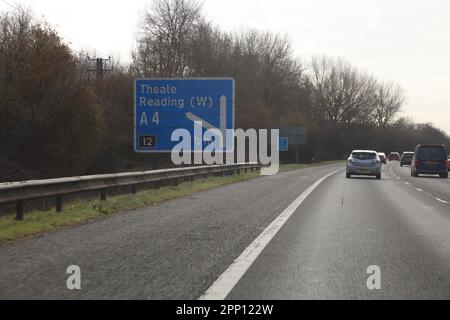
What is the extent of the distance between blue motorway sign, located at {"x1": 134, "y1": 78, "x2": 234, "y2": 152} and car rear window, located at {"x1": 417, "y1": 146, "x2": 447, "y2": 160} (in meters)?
15.6

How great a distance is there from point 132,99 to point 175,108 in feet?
79.7

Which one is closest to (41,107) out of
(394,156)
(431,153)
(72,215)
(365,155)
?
(365,155)

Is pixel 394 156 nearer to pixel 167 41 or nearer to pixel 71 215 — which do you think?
pixel 167 41

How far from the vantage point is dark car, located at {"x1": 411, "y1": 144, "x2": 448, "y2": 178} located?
36.3 metres

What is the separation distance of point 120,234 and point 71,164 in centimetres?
2511

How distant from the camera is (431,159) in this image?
37.1 meters

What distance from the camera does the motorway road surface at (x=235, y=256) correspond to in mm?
5953

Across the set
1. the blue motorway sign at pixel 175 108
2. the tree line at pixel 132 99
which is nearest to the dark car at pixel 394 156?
the tree line at pixel 132 99

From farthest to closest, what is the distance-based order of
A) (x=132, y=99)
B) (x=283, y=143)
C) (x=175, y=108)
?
1. (x=283, y=143)
2. (x=132, y=99)
3. (x=175, y=108)

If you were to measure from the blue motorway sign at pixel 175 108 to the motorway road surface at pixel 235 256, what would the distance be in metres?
11.5

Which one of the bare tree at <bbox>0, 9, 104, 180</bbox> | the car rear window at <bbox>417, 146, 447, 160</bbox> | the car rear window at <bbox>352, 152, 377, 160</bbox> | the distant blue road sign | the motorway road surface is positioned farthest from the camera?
the distant blue road sign

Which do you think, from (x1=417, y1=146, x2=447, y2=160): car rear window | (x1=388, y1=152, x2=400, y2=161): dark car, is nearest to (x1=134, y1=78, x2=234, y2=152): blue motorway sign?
(x1=417, y1=146, x2=447, y2=160): car rear window

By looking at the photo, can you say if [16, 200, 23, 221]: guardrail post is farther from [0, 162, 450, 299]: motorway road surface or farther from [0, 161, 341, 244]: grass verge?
[0, 162, 450, 299]: motorway road surface
